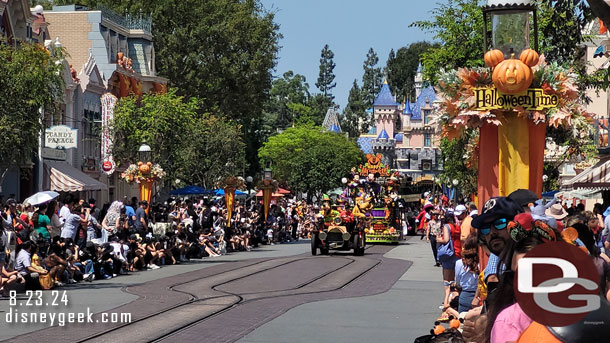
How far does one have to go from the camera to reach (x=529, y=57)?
37.9ft

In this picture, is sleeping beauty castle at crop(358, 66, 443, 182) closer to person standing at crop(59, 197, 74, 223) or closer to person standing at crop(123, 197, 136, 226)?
person standing at crop(123, 197, 136, 226)

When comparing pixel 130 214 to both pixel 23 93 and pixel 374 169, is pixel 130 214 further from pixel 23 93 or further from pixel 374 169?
pixel 374 169

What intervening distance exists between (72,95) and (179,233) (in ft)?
59.0

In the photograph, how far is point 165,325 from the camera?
13.9 meters

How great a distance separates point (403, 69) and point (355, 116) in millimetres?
10574

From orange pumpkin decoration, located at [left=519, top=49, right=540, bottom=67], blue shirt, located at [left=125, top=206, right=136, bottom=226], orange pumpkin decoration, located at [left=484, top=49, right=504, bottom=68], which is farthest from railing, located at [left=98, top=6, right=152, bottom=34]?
orange pumpkin decoration, located at [left=519, top=49, right=540, bottom=67]

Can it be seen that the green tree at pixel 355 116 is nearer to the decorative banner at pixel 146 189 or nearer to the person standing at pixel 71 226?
the decorative banner at pixel 146 189

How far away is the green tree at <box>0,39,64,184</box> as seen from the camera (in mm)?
21125

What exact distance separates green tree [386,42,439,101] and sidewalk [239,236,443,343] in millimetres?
119363

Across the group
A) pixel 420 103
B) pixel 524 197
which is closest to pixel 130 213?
pixel 524 197

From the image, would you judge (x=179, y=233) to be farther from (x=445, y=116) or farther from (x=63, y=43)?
(x=63, y=43)

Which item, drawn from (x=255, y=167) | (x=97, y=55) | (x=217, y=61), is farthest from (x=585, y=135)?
(x=255, y=167)

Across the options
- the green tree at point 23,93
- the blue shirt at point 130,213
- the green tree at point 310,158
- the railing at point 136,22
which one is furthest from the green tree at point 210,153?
the green tree at point 310,158

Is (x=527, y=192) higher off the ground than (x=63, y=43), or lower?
lower
